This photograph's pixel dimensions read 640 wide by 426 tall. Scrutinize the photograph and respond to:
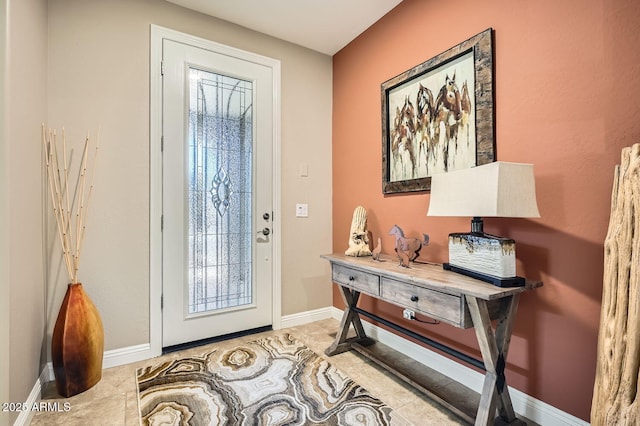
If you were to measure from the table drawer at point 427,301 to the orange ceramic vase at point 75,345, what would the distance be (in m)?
1.80

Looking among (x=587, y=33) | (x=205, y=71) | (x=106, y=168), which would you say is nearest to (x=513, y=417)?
(x=587, y=33)

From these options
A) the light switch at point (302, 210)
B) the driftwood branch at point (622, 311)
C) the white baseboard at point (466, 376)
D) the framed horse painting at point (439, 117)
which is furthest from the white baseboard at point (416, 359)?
the framed horse painting at point (439, 117)

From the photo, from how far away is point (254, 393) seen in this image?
5.95 ft

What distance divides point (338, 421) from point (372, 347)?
933 mm

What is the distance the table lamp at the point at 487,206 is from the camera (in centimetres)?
134

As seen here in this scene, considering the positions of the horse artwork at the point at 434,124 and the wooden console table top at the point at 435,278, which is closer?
the wooden console table top at the point at 435,278

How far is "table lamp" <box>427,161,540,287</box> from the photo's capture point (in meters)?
1.34

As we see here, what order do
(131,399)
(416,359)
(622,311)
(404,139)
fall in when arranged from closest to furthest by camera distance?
(622,311) → (131,399) → (416,359) → (404,139)

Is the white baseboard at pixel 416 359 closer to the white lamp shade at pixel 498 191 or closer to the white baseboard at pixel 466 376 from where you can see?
the white baseboard at pixel 466 376

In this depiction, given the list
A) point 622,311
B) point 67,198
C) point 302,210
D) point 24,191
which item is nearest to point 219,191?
point 302,210

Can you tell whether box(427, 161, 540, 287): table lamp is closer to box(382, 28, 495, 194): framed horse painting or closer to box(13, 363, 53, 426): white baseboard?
box(382, 28, 495, 194): framed horse painting

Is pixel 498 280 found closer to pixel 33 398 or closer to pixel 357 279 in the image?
pixel 357 279

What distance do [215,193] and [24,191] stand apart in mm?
1155

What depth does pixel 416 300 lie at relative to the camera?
66.3 inches
